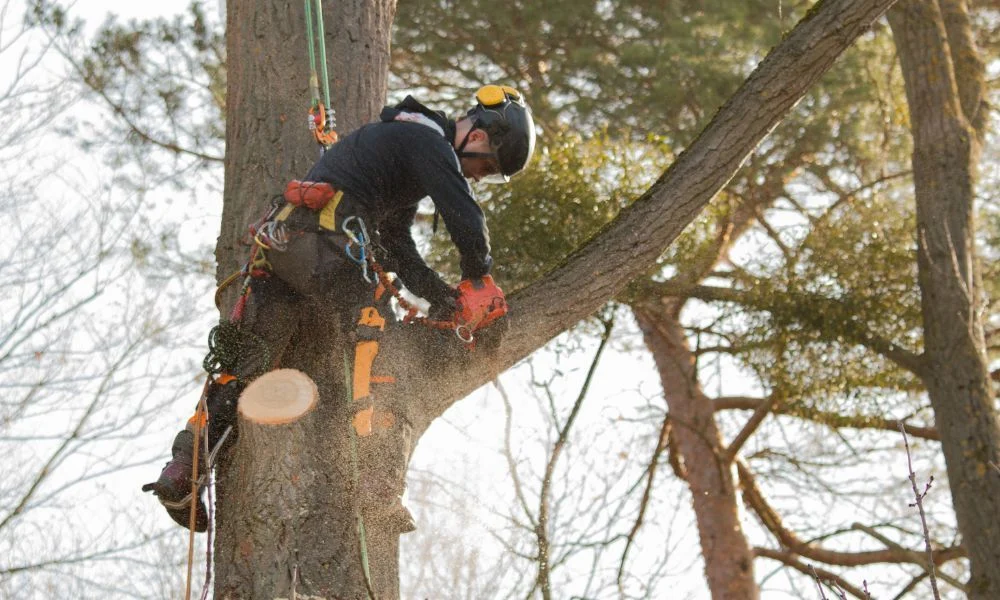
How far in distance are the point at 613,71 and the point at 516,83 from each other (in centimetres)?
101

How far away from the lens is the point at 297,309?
3039 millimetres

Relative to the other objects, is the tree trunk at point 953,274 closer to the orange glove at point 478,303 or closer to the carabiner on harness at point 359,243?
the orange glove at point 478,303


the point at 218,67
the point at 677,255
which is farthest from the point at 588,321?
the point at 218,67

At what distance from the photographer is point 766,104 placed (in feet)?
10.9

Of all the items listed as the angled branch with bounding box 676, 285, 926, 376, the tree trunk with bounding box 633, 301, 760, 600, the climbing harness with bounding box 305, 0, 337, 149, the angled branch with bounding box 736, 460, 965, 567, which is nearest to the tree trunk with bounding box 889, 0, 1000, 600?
the angled branch with bounding box 676, 285, 926, 376

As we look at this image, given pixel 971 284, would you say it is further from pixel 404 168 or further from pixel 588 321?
pixel 404 168

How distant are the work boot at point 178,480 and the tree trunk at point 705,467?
4688mm

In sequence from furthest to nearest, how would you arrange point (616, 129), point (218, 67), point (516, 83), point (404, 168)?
point (516, 83) < point (616, 129) < point (218, 67) < point (404, 168)

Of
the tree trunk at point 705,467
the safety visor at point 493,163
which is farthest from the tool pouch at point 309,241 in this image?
the tree trunk at point 705,467

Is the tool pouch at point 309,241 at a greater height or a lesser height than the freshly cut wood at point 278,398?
greater

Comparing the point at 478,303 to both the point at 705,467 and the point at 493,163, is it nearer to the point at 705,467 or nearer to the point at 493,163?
the point at 493,163

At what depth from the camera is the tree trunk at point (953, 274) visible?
5.79 m

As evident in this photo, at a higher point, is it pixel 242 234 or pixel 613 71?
pixel 613 71

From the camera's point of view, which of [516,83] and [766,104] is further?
[516,83]
